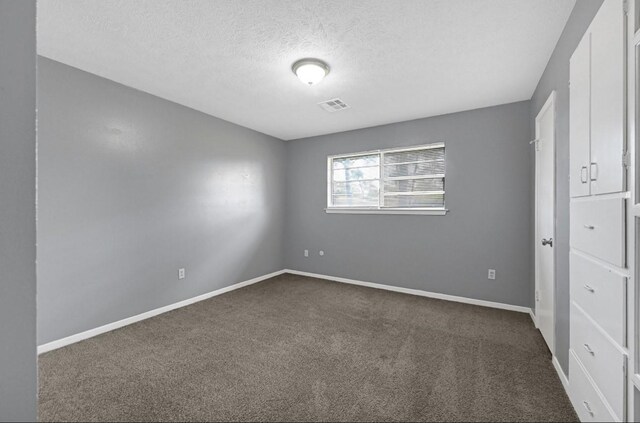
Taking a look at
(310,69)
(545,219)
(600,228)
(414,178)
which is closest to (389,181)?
(414,178)

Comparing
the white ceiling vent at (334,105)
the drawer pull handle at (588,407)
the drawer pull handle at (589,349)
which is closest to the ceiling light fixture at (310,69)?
the white ceiling vent at (334,105)

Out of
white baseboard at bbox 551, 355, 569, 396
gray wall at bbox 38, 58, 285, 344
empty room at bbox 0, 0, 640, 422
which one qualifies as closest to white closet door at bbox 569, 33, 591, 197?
empty room at bbox 0, 0, 640, 422

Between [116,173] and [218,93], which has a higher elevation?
[218,93]

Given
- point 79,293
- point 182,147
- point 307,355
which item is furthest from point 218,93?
point 307,355

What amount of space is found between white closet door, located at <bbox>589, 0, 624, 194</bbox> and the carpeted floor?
1427mm

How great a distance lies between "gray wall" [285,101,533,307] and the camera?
337 centimetres

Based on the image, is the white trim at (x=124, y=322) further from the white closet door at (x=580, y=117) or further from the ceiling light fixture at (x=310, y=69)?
the white closet door at (x=580, y=117)

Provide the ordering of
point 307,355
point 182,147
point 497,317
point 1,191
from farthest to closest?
point 182,147 < point 497,317 < point 307,355 < point 1,191

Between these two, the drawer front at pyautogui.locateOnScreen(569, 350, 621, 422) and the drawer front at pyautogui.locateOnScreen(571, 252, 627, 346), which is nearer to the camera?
the drawer front at pyautogui.locateOnScreen(571, 252, 627, 346)

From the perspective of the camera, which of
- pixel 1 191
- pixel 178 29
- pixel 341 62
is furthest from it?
pixel 341 62

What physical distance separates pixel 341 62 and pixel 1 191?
8.06 feet

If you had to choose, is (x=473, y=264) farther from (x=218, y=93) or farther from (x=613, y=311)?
(x=218, y=93)

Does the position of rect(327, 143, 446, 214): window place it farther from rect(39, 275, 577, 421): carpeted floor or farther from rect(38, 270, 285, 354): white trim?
rect(38, 270, 285, 354): white trim

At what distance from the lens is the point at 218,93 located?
10.4ft
